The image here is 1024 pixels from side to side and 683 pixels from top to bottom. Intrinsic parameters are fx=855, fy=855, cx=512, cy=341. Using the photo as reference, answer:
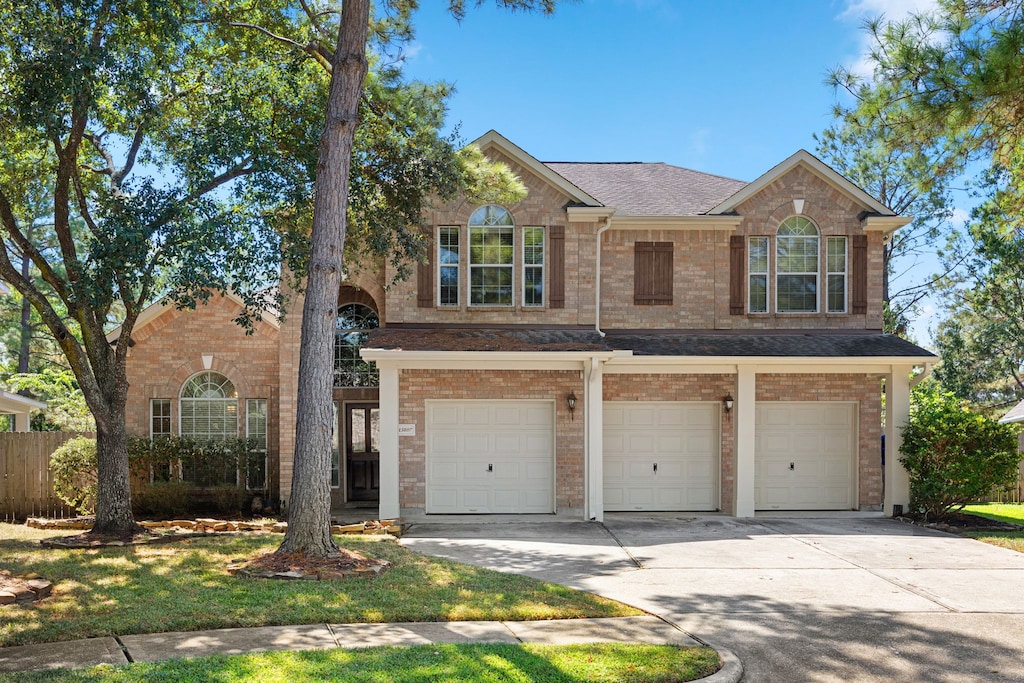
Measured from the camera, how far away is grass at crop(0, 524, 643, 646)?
7.95 m

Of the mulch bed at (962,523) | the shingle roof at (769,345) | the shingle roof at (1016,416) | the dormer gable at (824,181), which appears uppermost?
the dormer gable at (824,181)

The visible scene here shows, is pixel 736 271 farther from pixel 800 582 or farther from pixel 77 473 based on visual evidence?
pixel 77 473

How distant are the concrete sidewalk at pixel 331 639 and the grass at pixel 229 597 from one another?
23 cm

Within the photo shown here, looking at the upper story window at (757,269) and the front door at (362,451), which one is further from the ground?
the upper story window at (757,269)

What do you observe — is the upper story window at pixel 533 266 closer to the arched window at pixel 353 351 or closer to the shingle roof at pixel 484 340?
the shingle roof at pixel 484 340

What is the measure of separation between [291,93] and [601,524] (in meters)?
9.33

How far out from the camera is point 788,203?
17.6 meters

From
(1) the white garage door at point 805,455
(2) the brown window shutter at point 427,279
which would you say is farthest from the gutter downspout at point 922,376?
(2) the brown window shutter at point 427,279

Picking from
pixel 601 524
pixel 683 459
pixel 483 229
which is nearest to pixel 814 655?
pixel 601 524

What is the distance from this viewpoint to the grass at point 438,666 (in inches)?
246

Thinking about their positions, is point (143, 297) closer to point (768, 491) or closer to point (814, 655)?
point (814, 655)

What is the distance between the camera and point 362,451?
62.3 ft

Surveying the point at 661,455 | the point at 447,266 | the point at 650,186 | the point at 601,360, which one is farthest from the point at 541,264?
the point at 661,455

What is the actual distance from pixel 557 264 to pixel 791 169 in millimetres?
5309
